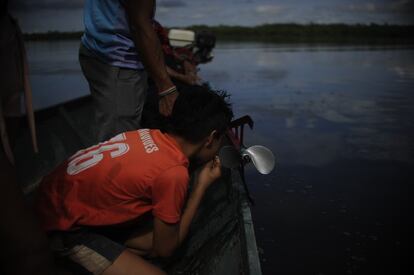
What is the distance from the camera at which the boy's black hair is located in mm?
1846

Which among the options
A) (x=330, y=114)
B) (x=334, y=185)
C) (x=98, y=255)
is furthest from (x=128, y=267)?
(x=330, y=114)

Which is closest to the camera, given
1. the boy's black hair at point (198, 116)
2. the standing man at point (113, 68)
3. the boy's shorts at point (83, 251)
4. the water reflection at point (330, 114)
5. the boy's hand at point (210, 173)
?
the boy's shorts at point (83, 251)

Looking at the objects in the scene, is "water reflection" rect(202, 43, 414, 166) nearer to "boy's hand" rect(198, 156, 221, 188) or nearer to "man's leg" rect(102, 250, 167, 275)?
"boy's hand" rect(198, 156, 221, 188)

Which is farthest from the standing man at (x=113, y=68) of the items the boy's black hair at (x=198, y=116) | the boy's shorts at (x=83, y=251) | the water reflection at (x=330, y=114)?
the water reflection at (x=330, y=114)

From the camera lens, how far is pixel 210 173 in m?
2.07

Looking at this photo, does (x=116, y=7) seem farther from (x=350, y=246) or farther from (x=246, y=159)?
(x=350, y=246)

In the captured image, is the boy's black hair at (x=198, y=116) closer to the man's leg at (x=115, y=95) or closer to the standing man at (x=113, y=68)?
the standing man at (x=113, y=68)

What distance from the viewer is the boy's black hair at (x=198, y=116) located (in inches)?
72.7

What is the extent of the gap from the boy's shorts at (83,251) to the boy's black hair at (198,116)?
66 centimetres

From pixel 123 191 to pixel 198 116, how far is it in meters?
0.53

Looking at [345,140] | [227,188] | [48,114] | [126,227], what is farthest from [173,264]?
[345,140]

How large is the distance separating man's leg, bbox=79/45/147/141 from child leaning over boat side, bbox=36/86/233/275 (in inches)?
23.3

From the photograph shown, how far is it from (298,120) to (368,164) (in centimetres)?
353

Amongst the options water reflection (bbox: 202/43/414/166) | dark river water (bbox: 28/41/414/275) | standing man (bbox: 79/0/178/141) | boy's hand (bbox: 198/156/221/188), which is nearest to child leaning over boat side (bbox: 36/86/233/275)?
boy's hand (bbox: 198/156/221/188)
